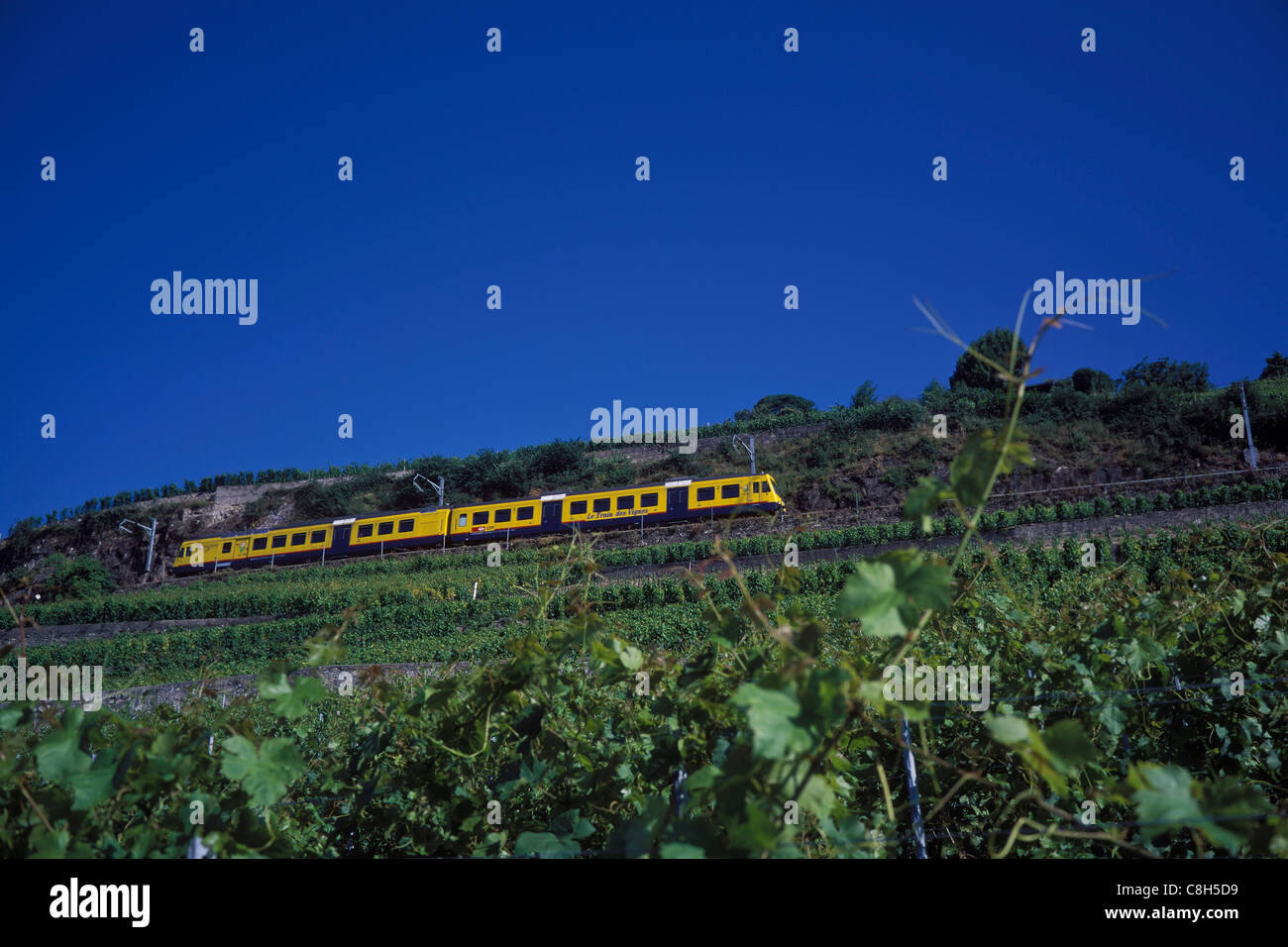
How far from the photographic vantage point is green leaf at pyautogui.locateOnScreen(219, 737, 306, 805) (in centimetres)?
128

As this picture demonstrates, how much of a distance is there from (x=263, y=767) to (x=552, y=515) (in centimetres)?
2905

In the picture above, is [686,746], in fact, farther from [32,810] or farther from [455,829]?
[32,810]

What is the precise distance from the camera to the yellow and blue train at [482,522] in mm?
28422

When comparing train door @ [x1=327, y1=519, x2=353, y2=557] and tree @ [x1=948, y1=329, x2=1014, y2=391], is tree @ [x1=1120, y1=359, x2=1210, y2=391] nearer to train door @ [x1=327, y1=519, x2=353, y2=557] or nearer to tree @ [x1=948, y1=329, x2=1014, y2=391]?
tree @ [x1=948, y1=329, x2=1014, y2=391]

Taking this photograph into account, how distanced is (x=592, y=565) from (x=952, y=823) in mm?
1526

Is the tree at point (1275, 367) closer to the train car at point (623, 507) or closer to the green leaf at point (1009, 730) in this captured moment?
the train car at point (623, 507)

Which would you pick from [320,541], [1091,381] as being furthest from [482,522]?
[1091,381]

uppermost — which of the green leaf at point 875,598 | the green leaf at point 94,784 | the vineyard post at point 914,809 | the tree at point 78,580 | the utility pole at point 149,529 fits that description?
the utility pole at point 149,529

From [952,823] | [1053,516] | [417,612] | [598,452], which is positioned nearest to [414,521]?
[417,612]

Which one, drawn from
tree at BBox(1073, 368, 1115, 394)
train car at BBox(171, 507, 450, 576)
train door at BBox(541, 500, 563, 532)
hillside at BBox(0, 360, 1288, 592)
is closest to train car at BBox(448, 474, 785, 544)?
train door at BBox(541, 500, 563, 532)

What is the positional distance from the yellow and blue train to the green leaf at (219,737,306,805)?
82.5 feet

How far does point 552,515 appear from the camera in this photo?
99.1 ft

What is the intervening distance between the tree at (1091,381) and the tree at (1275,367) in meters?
6.69

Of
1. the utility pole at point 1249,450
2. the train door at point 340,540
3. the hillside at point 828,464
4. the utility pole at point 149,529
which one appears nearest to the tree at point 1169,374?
the hillside at point 828,464
